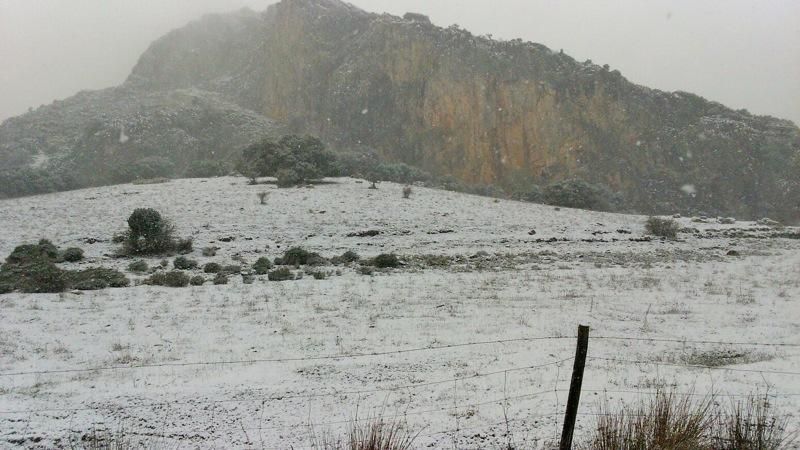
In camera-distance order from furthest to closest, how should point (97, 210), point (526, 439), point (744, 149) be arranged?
point (744, 149) → point (97, 210) → point (526, 439)

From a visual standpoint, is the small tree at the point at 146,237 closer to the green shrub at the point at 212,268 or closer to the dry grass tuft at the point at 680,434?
the green shrub at the point at 212,268

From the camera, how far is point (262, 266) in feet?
52.6

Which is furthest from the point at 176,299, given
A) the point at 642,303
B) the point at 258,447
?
the point at 642,303

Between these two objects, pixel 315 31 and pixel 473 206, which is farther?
pixel 315 31

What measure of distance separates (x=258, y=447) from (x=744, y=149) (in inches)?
2576

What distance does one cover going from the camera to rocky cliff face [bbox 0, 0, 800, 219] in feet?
178

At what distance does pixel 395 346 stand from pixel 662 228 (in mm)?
21282

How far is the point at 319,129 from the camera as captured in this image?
214 feet

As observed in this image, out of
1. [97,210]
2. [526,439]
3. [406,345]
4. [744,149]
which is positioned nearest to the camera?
[526,439]

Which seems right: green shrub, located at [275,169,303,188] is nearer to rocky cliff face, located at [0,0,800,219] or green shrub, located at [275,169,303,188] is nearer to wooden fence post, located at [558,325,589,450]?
rocky cliff face, located at [0,0,800,219]

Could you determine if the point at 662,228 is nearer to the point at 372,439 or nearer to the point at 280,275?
the point at 280,275

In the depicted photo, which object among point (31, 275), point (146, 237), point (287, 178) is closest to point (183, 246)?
point (146, 237)

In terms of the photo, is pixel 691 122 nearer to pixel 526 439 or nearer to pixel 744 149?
pixel 744 149

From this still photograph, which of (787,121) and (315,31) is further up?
(315,31)
